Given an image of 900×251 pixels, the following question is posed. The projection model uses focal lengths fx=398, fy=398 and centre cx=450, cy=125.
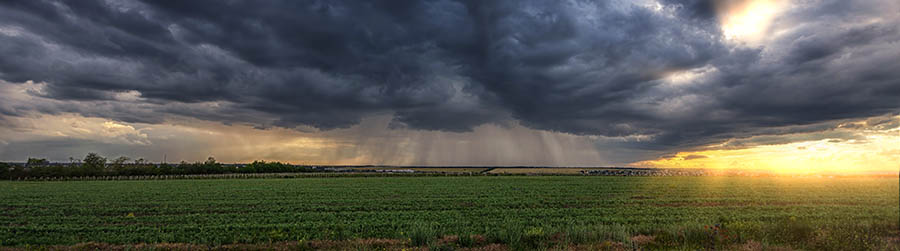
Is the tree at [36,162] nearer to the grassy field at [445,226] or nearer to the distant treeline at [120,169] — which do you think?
the distant treeline at [120,169]

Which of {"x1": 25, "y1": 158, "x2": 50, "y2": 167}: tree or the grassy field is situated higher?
{"x1": 25, "y1": 158, "x2": 50, "y2": 167}: tree

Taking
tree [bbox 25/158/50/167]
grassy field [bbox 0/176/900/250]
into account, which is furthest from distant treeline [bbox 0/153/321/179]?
grassy field [bbox 0/176/900/250]

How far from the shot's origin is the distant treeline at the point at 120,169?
97.4 m

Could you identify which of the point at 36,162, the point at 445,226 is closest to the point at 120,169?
the point at 36,162

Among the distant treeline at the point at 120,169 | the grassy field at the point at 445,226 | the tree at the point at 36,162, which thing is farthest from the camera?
the tree at the point at 36,162

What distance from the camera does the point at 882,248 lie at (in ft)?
42.0

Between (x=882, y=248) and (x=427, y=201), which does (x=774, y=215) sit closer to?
(x=882, y=248)

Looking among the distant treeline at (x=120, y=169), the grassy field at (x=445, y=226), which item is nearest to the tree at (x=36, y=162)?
the distant treeline at (x=120, y=169)

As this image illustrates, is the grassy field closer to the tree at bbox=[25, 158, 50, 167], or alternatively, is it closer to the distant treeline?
the distant treeline

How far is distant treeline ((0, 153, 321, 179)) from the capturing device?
9743 centimetres

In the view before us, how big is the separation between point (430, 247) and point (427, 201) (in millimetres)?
21512

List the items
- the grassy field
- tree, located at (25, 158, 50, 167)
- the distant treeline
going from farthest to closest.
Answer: tree, located at (25, 158, 50, 167) < the distant treeline < the grassy field

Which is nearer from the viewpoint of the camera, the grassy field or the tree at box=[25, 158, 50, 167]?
the grassy field

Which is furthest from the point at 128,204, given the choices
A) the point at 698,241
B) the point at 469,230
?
the point at 698,241
